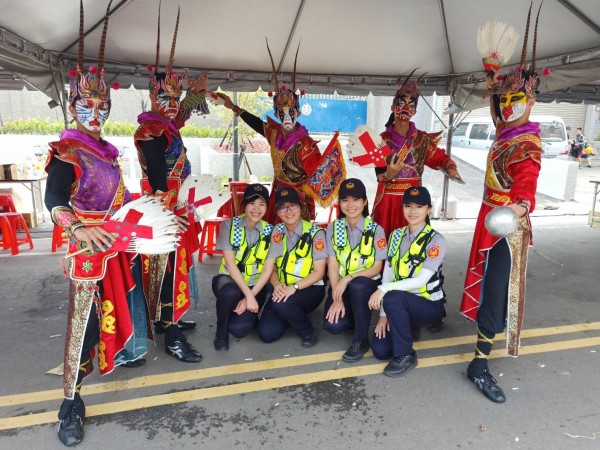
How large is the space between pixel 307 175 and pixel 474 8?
7.45 feet

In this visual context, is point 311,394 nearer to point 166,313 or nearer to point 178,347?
point 178,347

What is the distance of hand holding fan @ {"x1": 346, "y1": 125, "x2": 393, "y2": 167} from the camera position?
11.4ft

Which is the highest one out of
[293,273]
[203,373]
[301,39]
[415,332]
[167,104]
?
[301,39]

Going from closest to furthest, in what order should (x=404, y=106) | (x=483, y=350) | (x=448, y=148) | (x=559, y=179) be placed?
(x=483, y=350) < (x=404, y=106) < (x=448, y=148) < (x=559, y=179)

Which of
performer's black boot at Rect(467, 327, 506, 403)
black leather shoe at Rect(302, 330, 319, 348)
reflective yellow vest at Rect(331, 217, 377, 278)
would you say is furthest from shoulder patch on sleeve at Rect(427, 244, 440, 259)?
black leather shoe at Rect(302, 330, 319, 348)

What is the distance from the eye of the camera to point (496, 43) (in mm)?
2584

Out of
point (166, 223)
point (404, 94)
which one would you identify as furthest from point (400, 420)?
point (404, 94)

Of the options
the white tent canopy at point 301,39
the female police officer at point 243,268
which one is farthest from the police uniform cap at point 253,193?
the white tent canopy at point 301,39

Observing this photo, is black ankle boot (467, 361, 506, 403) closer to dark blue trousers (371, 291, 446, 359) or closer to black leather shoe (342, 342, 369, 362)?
dark blue trousers (371, 291, 446, 359)

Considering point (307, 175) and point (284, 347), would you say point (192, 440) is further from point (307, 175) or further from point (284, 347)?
point (307, 175)

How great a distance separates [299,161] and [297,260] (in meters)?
1.04

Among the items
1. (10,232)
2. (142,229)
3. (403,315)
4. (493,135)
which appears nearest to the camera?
(142,229)

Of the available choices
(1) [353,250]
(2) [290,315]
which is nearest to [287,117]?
(1) [353,250]

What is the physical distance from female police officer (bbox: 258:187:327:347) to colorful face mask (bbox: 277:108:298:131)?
906mm
